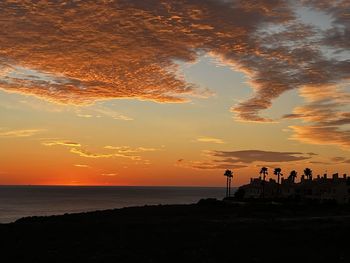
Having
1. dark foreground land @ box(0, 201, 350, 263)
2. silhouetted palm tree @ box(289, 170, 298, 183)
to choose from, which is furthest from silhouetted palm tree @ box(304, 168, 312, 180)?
dark foreground land @ box(0, 201, 350, 263)

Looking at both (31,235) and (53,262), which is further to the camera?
(31,235)

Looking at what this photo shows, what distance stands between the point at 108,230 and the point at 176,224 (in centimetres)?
701

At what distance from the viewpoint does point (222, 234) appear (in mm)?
36375

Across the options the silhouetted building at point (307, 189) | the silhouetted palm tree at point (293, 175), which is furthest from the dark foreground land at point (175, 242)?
the silhouetted palm tree at point (293, 175)

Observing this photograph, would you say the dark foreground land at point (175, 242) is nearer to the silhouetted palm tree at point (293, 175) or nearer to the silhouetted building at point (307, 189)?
the silhouetted building at point (307, 189)

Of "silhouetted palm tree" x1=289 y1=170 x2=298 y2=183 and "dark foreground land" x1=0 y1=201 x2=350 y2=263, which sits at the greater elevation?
"silhouetted palm tree" x1=289 y1=170 x2=298 y2=183

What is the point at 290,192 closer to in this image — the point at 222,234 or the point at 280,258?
the point at 222,234

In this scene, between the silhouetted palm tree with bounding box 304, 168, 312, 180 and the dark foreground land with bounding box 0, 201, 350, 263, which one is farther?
the silhouetted palm tree with bounding box 304, 168, 312, 180

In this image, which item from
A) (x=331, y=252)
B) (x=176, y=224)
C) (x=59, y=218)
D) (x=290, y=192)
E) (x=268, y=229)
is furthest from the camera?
(x=290, y=192)

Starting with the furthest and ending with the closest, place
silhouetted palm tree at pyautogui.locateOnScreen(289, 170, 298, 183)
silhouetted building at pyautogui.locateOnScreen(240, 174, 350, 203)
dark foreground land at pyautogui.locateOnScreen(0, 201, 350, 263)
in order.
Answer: silhouetted palm tree at pyautogui.locateOnScreen(289, 170, 298, 183), silhouetted building at pyautogui.locateOnScreen(240, 174, 350, 203), dark foreground land at pyautogui.locateOnScreen(0, 201, 350, 263)

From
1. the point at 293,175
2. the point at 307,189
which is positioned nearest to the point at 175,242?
the point at 307,189

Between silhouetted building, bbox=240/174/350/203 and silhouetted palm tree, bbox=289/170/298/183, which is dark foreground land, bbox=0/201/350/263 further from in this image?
silhouetted palm tree, bbox=289/170/298/183

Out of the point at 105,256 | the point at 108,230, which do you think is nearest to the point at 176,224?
the point at 108,230

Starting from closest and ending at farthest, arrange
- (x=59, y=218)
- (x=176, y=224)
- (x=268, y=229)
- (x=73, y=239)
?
(x=73, y=239) → (x=268, y=229) → (x=176, y=224) → (x=59, y=218)
